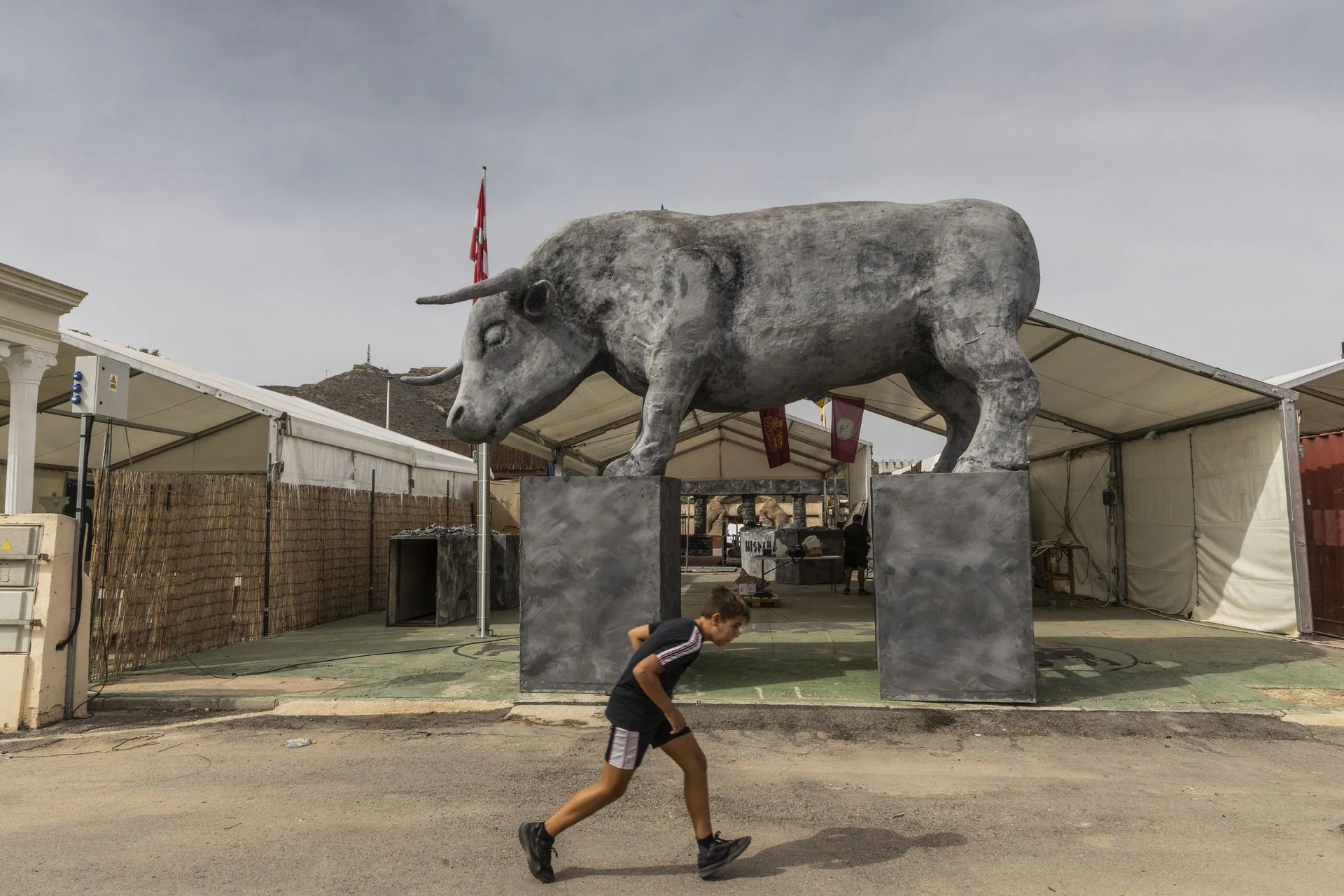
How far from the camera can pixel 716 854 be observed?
3.12 m

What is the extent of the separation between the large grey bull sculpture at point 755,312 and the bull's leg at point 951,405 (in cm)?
40

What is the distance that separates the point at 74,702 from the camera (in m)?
5.85

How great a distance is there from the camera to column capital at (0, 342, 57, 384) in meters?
8.79

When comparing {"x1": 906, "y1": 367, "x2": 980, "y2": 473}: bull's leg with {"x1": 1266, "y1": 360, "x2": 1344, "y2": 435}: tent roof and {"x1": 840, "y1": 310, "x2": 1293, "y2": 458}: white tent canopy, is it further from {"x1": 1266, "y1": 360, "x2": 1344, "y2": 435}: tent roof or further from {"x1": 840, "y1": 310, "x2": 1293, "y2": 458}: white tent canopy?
{"x1": 1266, "y1": 360, "x2": 1344, "y2": 435}: tent roof

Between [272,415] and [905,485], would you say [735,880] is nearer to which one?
[905,485]

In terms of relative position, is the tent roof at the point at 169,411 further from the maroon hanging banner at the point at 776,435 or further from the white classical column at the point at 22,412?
the maroon hanging banner at the point at 776,435

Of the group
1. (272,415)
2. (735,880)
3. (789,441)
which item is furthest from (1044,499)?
(735,880)

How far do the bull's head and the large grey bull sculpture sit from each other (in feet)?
0.04

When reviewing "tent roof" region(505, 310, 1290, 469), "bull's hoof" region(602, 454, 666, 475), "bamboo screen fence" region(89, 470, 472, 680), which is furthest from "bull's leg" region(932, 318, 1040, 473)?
"bamboo screen fence" region(89, 470, 472, 680)

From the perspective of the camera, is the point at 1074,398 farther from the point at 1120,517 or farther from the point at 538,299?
the point at 538,299

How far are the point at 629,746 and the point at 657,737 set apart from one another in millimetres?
131

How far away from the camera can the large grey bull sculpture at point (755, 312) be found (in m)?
6.00

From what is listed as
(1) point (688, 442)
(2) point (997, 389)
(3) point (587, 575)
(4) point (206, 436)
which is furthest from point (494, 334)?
(1) point (688, 442)

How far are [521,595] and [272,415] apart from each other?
18.6 feet
